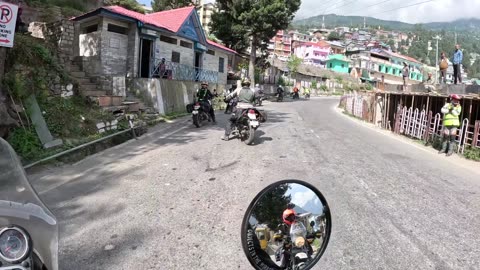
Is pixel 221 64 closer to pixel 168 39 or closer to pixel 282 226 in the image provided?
pixel 168 39

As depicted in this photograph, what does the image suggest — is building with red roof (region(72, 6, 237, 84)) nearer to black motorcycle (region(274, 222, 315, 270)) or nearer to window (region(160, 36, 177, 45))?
window (region(160, 36, 177, 45))

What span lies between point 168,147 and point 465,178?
673 cm

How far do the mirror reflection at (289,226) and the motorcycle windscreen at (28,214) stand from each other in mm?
1237

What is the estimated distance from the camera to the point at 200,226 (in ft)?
14.9

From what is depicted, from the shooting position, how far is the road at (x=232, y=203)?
3.90m

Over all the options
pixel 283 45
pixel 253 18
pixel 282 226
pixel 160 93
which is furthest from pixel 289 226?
pixel 283 45

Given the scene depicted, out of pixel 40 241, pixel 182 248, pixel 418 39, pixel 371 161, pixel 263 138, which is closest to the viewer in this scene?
pixel 40 241

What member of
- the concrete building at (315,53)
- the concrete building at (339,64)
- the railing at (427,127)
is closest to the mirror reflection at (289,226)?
the railing at (427,127)

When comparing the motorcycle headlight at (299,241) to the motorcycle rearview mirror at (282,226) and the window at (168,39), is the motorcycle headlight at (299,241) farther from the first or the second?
the window at (168,39)

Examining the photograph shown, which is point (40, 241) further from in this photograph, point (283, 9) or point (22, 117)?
point (283, 9)

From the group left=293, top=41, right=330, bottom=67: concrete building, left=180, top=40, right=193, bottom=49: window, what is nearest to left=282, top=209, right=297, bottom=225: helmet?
left=180, top=40, right=193, bottom=49: window

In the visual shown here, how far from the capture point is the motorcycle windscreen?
2102mm

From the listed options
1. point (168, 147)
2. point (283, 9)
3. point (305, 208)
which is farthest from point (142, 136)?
point (283, 9)

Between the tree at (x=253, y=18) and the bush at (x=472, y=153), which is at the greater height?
the tree at (x=253, y=18)
